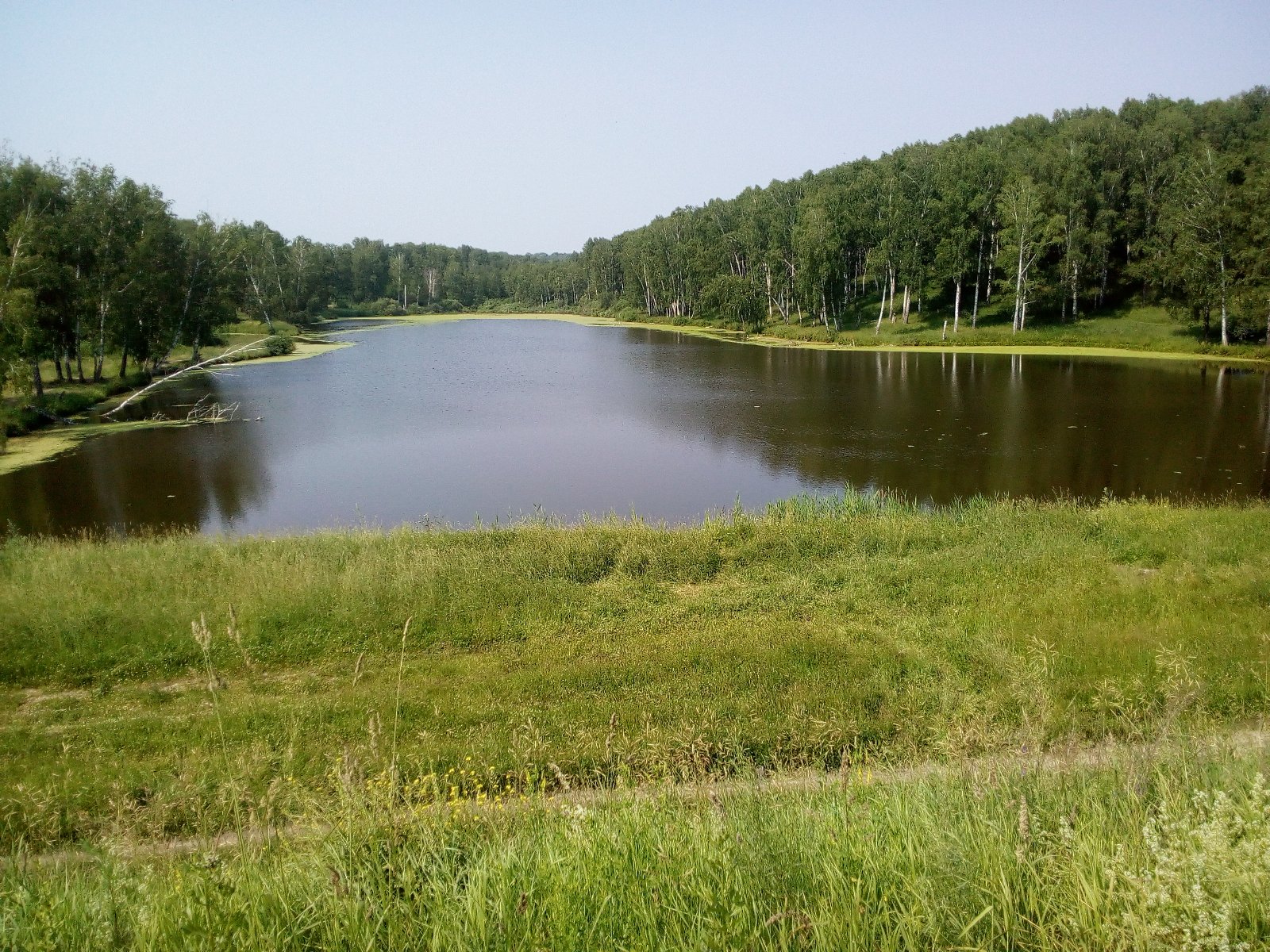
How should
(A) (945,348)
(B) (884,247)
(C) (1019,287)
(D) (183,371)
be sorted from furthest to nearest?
(B) (884,247)
(C) (1019,287)
(A) (945,348)
(D) (183,371)

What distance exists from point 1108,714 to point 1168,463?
48.5 ft

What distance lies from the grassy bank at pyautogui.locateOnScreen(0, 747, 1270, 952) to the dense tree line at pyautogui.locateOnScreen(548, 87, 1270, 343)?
42340mm

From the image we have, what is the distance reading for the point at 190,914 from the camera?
2750mm

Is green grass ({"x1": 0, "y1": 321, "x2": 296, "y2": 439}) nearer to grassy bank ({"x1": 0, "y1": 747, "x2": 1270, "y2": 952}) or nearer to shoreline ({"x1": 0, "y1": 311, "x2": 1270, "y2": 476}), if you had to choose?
shoreline ({"x1": 0, "y1": 311, "x2": 1270, "y2": 476})

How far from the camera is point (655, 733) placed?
5.77 metres

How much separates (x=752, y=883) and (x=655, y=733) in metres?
2.89

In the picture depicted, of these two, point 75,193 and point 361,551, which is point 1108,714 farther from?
point 75,193

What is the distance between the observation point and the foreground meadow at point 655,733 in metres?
2.76

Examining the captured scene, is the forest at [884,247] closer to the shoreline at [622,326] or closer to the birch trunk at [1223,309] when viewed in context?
the birch trunk at [1223,309]

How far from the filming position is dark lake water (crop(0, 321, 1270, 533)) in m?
16.9

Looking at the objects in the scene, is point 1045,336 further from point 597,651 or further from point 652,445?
point 597,651

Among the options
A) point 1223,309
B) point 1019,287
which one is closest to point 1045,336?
point 1019,287

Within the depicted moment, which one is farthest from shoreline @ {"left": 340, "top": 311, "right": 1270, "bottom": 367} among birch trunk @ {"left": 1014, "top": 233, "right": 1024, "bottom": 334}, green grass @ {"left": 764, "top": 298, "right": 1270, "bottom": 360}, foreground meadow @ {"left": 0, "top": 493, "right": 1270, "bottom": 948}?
foreground meadow @ {"left": 0, "top": 493, "right": 1270, "bottom": 948}

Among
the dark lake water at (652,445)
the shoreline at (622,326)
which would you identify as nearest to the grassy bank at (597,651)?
the dark lake water at (652,445)
